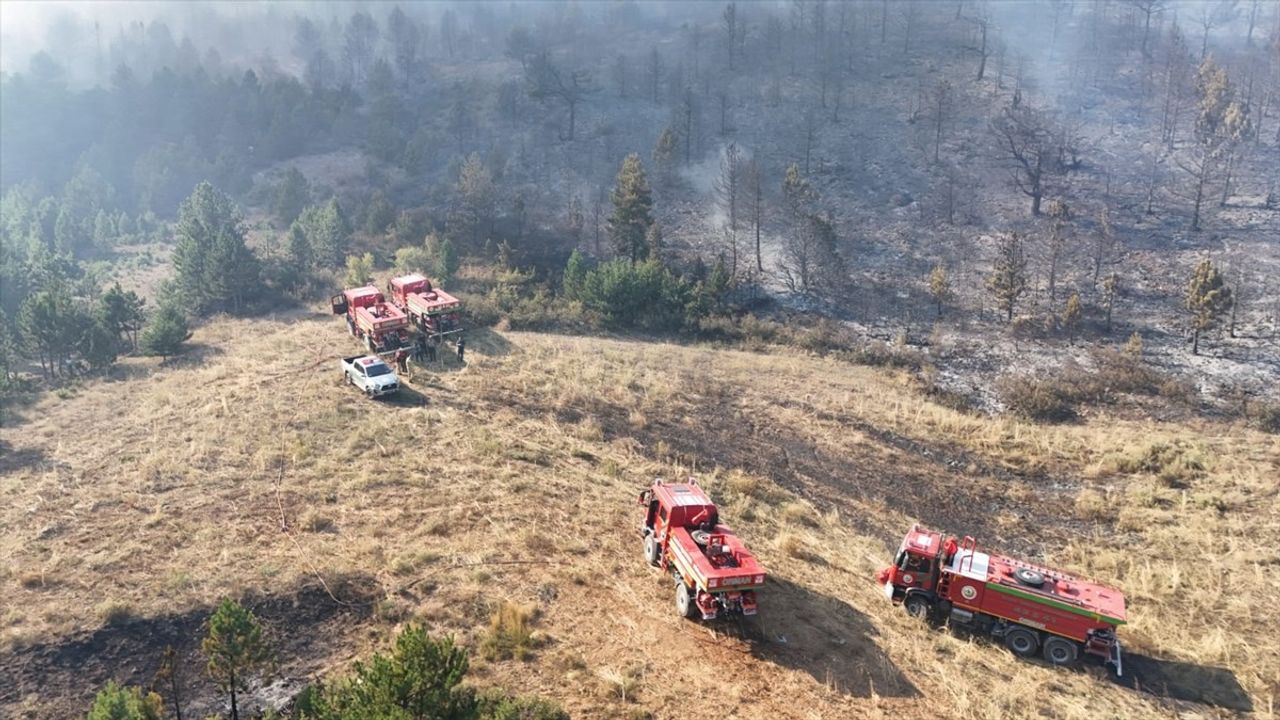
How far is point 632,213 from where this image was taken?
5072 centimetres

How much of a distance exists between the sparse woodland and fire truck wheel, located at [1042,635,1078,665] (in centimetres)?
124

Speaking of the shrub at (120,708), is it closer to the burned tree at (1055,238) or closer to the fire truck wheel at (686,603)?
the fire truck wheel at (686,603)

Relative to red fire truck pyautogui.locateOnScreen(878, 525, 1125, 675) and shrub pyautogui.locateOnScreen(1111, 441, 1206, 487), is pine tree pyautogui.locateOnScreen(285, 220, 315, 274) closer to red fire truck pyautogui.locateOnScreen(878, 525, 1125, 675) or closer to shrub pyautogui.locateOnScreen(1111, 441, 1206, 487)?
red fire truck pyautogui.locateOnScreen(878, 525, 1125, 675)

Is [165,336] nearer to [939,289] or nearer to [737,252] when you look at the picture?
[737,252]

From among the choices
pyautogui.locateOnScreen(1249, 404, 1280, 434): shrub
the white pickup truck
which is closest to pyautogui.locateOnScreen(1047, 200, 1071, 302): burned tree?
pyautogui.locateOnScreen(1249, 404, 1280, 434): shrub

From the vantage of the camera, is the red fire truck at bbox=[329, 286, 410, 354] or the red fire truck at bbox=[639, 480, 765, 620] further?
the red fire truck at bbox=[329, 286, 410, 354]

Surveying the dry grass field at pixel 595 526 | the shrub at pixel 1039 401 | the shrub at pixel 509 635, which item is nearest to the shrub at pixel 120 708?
the dry grass field at pixel 595 526

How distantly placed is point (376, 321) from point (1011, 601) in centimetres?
→ 2862

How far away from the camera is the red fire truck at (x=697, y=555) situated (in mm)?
16578

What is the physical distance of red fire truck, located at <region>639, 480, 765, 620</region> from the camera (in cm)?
1658

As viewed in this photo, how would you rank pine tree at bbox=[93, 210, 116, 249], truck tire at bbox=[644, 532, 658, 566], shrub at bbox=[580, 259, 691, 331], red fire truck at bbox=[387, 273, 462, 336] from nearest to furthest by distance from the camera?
A: truck tire at bbox=[644, 532, 658, 566], red fire truck at bbox=[387, 273, 462, 336], shrub at bbox=[580, 259, 691, 331], pine tree at bbox=[93, 210, 116, 249]

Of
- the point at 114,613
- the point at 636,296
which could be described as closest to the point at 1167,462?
the point at 636,296

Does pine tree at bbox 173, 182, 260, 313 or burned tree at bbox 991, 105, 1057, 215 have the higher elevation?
burned tree at bbox 991, 105, 1057, 215

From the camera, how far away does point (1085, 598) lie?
56.5ft
